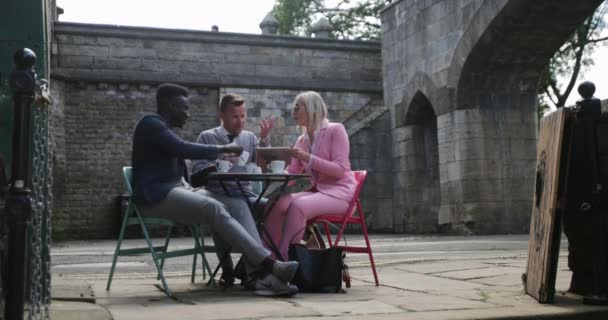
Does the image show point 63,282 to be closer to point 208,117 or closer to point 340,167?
point 340,167

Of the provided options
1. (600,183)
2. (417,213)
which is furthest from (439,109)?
(600,183)

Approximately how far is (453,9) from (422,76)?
1.62 meters

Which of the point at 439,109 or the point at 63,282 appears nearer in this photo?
the point at 63,282

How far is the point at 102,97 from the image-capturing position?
16672 mm

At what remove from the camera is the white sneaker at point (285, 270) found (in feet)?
14.5

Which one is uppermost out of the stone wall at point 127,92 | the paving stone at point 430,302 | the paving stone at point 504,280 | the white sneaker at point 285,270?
the stone wall at point 127,92

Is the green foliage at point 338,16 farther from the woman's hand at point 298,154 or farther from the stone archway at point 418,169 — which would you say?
the woman's hand at point 298,154

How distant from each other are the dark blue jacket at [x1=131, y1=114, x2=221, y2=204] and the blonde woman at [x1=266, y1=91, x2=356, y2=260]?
64 centimetres

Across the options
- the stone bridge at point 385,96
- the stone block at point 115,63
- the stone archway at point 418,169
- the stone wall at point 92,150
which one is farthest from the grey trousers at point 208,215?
the stone block at point 115,63

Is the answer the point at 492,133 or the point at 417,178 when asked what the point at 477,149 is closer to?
the point at 492,133

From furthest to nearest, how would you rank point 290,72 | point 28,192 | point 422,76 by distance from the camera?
point 290,72 < point 422,76 < point 28,192

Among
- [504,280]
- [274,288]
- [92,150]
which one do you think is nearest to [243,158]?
[274,288]

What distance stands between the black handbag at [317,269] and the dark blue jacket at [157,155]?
832 mm

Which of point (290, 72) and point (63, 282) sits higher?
point (290, 72)
